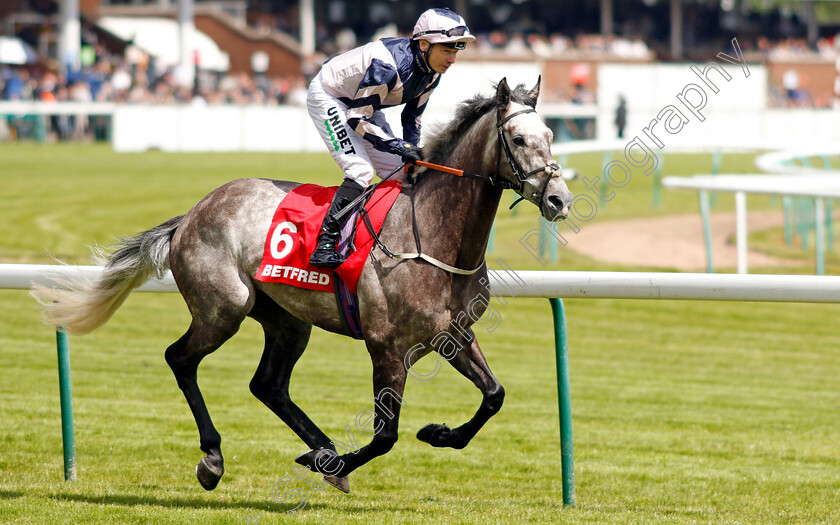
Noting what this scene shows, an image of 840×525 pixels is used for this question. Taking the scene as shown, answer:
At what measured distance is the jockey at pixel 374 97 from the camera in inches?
168

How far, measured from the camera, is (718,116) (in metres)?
30.2

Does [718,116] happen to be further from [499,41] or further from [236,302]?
[236,302]

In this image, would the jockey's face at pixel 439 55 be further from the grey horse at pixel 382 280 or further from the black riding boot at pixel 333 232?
the black riding boot at pixel 333 232

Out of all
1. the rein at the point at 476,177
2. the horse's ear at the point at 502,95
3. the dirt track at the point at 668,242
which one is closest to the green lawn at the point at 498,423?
the rein at the point at 476,177

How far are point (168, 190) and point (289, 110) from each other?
9.72 metres

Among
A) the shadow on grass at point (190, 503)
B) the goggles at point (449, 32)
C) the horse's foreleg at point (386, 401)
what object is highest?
the goggles at point (449, 32)

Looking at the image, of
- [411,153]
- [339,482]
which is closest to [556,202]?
[411,153]

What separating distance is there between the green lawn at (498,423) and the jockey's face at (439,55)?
1.75 m

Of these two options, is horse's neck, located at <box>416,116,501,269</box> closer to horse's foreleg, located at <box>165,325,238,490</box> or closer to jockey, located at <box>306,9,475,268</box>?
jockey, located at <box>306,9,475,268</box>

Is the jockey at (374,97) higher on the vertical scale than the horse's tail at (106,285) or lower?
higher

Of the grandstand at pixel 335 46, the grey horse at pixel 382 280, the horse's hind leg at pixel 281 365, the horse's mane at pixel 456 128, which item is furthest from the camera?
the grandstand at pixel 335 46

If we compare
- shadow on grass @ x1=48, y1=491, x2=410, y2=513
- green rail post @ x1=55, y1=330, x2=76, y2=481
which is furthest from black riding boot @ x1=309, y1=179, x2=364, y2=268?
green rail post @ x1=55, y1=330, x2=76, y2=481

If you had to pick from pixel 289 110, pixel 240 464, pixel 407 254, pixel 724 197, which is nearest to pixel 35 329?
pixel 240 464

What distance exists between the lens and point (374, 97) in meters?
Result: 4.36
